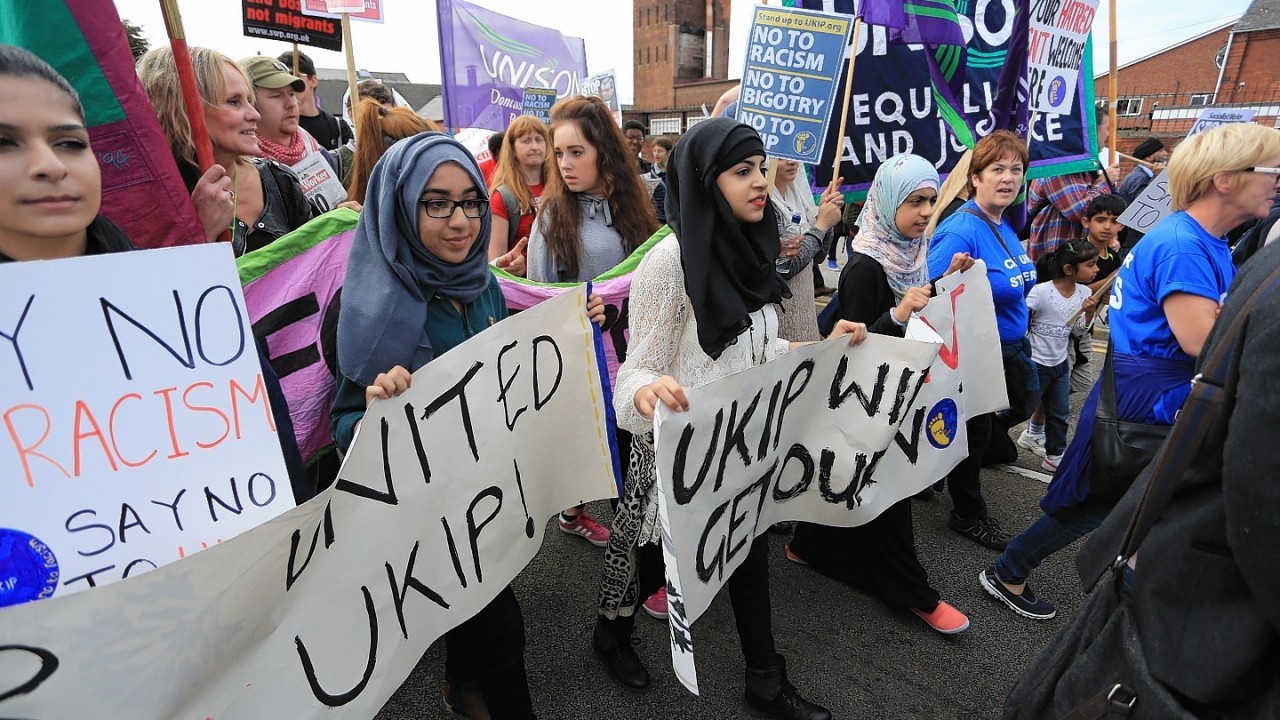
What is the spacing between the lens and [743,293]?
1.98 m

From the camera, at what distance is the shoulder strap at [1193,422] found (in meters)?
1.15

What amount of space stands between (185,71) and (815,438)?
202cm

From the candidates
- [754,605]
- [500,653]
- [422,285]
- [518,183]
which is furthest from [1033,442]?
[422,285]

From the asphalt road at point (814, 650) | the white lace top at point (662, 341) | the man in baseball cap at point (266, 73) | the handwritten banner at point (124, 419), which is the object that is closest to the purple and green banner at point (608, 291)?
the white lace top at point (662, 341)

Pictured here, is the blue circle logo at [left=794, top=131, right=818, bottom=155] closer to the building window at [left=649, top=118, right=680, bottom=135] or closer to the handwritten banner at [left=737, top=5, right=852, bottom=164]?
the handwritten banner at [left=737, top=5, right=852, bottom=164]

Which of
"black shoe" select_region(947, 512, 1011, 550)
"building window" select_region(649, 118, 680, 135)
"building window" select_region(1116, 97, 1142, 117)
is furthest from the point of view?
"building window" select_region(649, 118, 680, 135)

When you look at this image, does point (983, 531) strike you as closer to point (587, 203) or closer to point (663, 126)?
point (587, 203)

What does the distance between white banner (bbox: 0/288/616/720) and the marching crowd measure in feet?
0.54

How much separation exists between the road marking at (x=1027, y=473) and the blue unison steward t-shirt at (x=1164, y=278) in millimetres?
2092

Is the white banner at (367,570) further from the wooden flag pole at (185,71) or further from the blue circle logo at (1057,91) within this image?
the blue circle logo at (1057,91)

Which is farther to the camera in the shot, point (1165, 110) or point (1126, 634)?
point (1165, 110)

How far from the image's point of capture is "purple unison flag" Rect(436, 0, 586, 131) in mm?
5352

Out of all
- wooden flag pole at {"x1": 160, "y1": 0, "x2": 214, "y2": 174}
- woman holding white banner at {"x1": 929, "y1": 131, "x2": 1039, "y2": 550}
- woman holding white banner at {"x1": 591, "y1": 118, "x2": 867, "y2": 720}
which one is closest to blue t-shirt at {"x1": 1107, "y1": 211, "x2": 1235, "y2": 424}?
woman holding white banner at {"x1": 929, "y1": 131, "x2": 1039, "y2": 550}

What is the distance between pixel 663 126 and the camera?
39.9 metres
